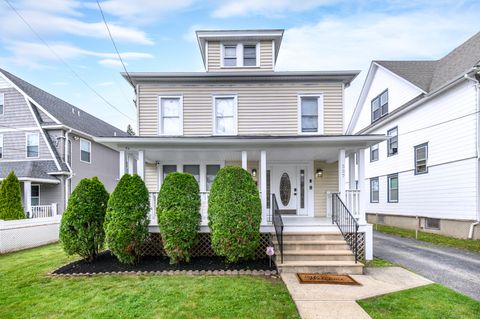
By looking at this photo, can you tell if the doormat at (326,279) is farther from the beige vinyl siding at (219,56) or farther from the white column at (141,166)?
the beige vinyl siding at (219,56)

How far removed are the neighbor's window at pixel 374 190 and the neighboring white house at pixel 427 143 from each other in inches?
2.4

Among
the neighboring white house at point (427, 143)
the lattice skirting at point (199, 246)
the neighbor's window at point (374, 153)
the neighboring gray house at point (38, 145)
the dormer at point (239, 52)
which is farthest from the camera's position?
the neighbor's window at point (374, 153)

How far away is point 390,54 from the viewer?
2033 cm

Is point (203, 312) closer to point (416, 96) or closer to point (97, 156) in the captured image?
point (416, 96)

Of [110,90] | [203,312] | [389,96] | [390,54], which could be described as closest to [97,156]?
[110,90]

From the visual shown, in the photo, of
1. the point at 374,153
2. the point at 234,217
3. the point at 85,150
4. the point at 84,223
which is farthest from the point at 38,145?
the point at 374,153

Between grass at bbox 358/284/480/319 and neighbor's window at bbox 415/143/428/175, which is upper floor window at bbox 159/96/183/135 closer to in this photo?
grass at bbox 358/284/480/319

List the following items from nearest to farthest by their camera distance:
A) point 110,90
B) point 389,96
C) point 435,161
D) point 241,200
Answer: point 241,200, point 435,161, point 389,96, point 110,90

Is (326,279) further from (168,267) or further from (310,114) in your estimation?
(310,114)

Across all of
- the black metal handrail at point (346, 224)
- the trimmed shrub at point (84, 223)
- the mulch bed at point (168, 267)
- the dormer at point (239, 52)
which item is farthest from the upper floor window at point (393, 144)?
the trimmed shrub at point (84, 223)

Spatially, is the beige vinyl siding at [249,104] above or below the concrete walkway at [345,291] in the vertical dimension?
above

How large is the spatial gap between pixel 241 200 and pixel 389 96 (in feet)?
43.0

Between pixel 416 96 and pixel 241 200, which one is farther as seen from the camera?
pixel 416 96

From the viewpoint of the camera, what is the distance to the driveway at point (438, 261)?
5.41 meters
